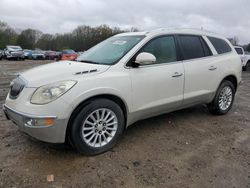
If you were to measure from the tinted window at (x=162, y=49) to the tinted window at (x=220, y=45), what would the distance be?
120 cm

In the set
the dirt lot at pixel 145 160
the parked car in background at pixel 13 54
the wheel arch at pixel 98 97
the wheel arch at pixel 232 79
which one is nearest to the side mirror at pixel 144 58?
the wheel arch at pixel 98 97

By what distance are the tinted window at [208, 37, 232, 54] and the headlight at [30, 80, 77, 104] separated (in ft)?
10.8

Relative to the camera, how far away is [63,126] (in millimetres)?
3309

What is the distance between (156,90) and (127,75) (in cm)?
61

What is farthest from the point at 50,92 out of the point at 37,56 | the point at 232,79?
the point at 37,56

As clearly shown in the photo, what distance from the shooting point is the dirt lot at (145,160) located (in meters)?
3.09

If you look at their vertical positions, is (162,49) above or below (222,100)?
above

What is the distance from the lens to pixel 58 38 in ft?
220

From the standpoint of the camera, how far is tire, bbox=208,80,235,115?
5.41 metres

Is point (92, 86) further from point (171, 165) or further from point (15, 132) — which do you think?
point (15, 132)

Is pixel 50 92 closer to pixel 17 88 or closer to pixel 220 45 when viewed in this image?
pixel 17 88

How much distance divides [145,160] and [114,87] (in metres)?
1.07

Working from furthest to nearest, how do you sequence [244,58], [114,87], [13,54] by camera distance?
[13,54]
[244,58]
[114,87]

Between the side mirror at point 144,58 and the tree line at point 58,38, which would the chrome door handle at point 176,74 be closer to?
the side mirror at point 144,58
